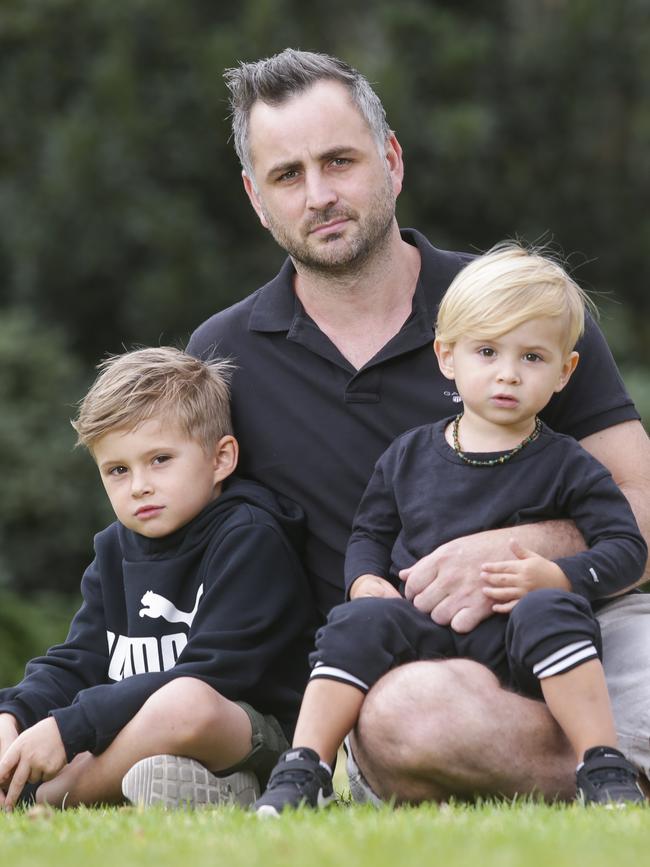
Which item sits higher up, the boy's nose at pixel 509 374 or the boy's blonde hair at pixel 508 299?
the boy's blonde hair at pixel 508 299

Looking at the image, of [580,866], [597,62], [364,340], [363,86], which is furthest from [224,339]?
[597,62]

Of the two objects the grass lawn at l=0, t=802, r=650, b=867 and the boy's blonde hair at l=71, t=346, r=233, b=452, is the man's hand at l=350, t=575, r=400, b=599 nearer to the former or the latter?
the grass lawn at l=0, t=802, r=650, b=867

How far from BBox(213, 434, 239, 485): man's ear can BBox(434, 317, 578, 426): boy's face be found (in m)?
0.91

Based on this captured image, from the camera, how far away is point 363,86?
15.9ft

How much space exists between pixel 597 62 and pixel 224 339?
8.67m

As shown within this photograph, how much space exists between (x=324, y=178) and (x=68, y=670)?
1.67m

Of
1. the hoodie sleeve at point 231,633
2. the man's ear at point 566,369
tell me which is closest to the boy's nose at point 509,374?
the man's ear at point 566,369

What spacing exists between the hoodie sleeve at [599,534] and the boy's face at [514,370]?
191 mm

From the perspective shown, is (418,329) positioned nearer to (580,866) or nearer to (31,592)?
(580,866)

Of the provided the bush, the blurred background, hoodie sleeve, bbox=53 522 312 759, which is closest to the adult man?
hoodie sleeve, bbox=53 522 312 759

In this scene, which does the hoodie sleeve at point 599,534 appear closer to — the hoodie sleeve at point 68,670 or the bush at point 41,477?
the hoodie sleeve at point 68,670

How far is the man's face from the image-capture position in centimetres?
464

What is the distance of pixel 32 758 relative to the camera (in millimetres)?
3992

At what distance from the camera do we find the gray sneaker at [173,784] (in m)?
3.90
